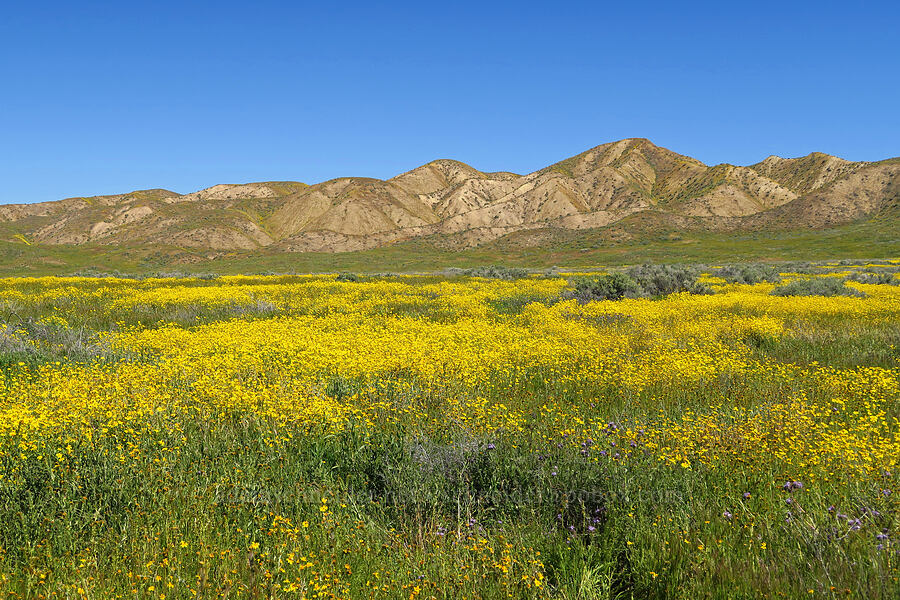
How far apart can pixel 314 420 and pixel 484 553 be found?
2.97 m

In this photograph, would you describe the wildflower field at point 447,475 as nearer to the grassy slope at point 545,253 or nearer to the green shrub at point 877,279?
the green shrub at point 877,279

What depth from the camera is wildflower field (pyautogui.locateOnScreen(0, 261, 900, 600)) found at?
3.07 m

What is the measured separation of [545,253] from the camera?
9450 cm

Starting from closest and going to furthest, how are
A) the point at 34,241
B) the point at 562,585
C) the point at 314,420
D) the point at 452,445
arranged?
the point at 562,585 < the point at 452,445 < the point at 314,420 < the point at 34,241

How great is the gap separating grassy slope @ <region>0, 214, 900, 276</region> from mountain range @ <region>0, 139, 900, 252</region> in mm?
9804

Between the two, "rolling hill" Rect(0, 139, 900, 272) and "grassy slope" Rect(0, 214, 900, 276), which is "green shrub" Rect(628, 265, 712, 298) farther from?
"rolling hill" Rect(0, 139, 900, 272)

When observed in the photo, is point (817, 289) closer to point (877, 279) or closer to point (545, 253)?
point (877, 279)

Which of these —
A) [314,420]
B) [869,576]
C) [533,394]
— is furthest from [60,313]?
[869,576]

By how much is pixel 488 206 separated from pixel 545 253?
57.7 meters

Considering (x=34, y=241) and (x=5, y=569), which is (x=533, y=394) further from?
(x=34, y=241)

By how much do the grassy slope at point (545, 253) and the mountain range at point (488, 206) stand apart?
9804 millimetres

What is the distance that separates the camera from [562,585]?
3.03 m

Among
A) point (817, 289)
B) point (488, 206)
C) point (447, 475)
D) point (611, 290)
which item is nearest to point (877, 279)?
point (817, 289)

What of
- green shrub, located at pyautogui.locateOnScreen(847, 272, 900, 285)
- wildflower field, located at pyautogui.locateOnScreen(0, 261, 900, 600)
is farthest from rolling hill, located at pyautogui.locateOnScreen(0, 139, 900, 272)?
wildflower field, located at pyautogui.locateOnScreen(0, 261, 900, 600)
